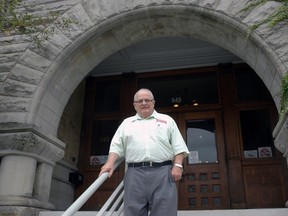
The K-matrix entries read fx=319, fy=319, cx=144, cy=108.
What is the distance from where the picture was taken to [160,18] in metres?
→ 5.45

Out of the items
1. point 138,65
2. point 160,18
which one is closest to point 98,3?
point 160,18

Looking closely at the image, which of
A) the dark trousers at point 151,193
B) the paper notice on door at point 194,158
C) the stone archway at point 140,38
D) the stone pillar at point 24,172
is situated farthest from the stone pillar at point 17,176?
the paper notice on door at point 194,158

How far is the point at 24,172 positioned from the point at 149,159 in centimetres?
249

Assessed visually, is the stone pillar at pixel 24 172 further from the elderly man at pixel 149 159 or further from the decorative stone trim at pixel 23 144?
the elderly man at pixel 149 159

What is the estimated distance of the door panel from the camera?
7007 millimetres

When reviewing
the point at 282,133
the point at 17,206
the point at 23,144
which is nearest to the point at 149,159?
the point at 282,133

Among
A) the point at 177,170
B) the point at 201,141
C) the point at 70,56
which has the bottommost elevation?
the point at 177,170

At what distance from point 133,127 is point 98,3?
3.22 metres

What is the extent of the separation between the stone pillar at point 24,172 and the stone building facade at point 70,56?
0.01m

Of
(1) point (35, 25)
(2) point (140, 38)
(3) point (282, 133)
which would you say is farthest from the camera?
(2) point (140, 38)

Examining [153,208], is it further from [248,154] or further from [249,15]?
[248,154]

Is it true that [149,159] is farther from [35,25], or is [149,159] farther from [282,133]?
[35,25]

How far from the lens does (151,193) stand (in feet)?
9.03

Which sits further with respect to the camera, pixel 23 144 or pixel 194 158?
pixel 194 158
